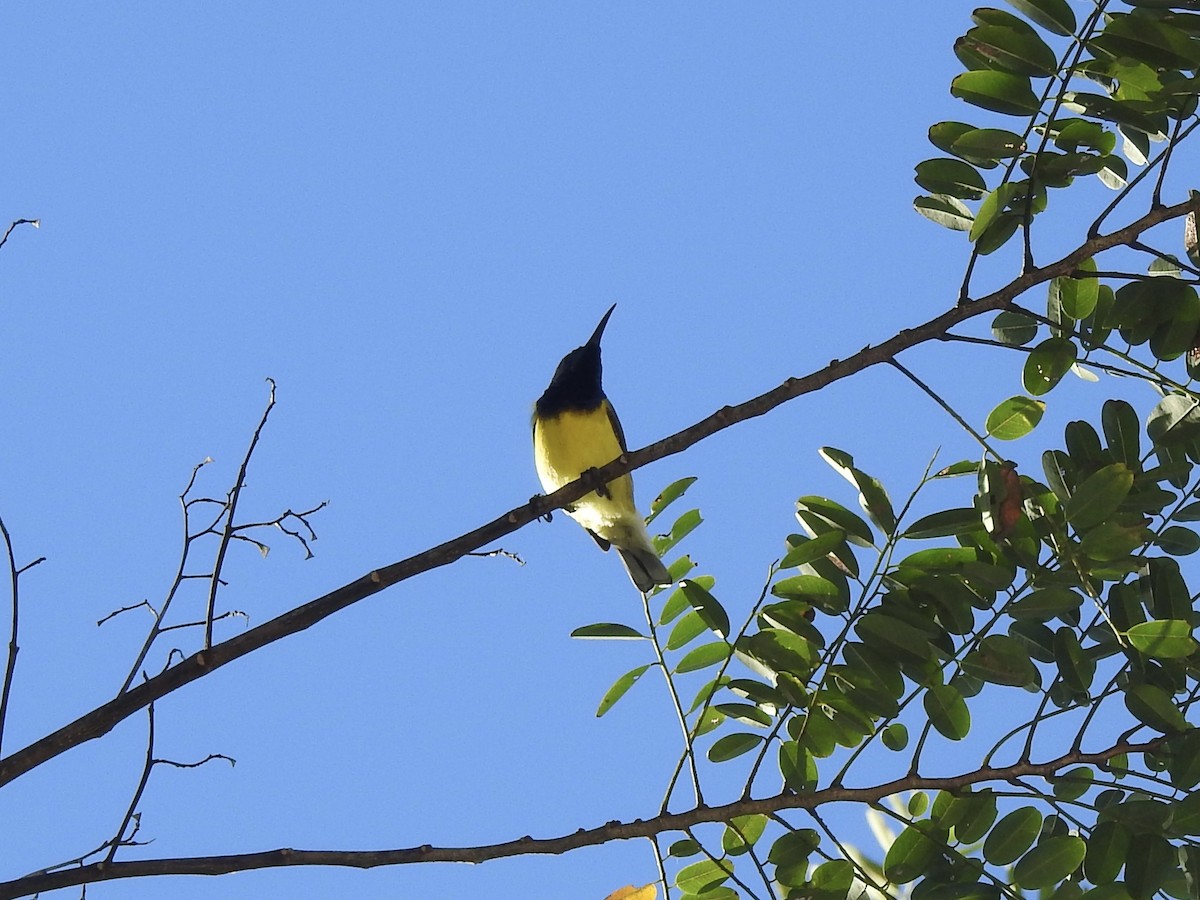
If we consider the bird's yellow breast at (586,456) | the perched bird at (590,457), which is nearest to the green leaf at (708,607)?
the perched bird at (590,457)

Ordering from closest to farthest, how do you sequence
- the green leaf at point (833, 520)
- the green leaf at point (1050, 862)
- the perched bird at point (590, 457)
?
1. the green leaf at point (1050, 862)
2. the green leaf at point (833, 520)
3. the perched bird at point (590, 457)

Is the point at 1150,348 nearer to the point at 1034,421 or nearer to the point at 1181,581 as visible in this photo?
the point at 1034,421

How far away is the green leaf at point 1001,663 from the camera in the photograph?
2.53m

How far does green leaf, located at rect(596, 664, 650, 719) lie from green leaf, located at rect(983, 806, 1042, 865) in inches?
35.8

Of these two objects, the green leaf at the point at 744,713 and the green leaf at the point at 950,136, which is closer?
the green leaf at the point at 950,136

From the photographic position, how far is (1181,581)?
8.65 feet

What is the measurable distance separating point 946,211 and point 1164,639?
105 centimetres

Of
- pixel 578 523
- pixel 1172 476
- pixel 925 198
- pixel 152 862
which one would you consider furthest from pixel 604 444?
pixel 152 862

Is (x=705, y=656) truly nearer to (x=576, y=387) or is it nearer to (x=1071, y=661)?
(x=1071, y=661)

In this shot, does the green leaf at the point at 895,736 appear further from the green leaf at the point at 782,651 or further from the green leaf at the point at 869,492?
the green leaf at the point at 869,492

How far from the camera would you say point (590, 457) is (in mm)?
5383

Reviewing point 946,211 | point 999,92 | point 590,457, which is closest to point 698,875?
point 946,211

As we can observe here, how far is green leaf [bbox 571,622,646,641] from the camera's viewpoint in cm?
314

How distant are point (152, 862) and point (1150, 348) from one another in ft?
7.57
